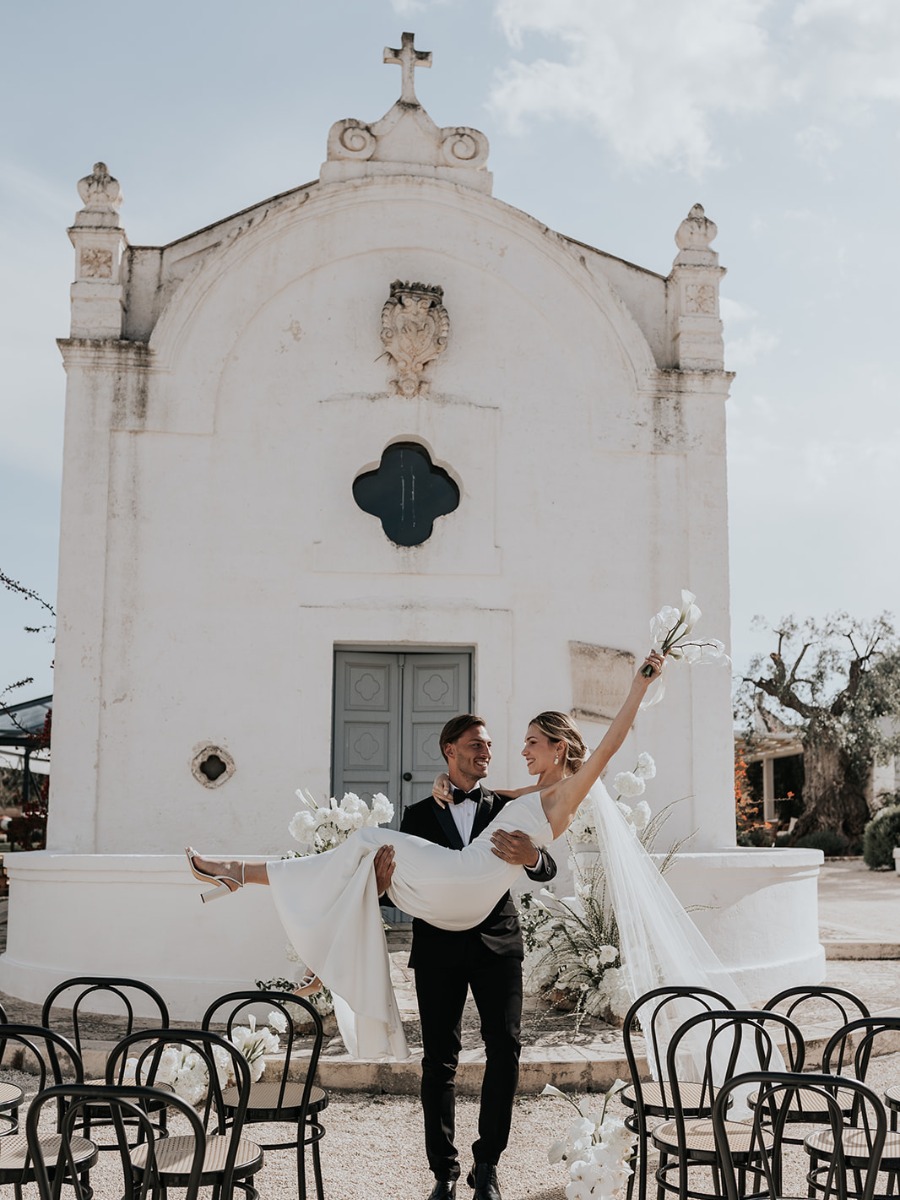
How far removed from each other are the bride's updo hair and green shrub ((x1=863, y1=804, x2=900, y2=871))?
21.4 metres

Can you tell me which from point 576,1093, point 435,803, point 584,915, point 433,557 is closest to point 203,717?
point 433,557

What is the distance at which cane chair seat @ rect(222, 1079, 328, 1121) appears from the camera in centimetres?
456

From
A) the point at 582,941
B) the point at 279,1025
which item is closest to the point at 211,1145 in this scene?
the point at 279,1025

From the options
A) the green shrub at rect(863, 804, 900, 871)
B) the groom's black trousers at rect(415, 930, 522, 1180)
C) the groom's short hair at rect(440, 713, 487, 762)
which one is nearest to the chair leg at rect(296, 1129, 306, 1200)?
the groom's black trousers at rect(415, 930, 522, 1180)

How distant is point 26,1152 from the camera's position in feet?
13.0

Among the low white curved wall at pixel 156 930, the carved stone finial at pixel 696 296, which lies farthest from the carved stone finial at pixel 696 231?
the low white curved wall at pixel 156 930

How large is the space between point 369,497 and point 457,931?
20.4ft

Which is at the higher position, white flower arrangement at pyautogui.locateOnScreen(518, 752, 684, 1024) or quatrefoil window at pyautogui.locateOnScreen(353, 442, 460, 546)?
quatrefoil window at pyautogui.locateOnScreen(353, 442, 460, 546)

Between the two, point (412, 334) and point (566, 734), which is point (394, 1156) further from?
point (412, 334)

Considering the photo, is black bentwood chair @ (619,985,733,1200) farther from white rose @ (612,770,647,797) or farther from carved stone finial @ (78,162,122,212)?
carved stone finial @ (78,162,122,212)

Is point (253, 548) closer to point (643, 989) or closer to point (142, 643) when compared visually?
point (142, 643)

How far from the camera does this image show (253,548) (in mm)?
10117

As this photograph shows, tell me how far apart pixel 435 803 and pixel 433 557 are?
5.43m

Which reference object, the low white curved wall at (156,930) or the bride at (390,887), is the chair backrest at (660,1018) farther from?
the low white curved wall at (156,930)
